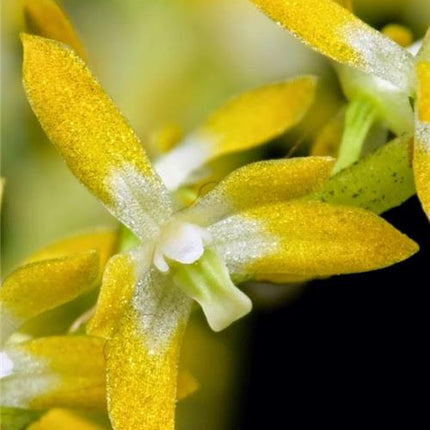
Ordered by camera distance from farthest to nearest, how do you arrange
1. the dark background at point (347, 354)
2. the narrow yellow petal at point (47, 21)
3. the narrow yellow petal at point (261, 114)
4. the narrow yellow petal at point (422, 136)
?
the dark background at point (347, 354) < the narrow yellow petal at point (261, 114) < the narrow yellow petal at point (47, 21) < the narrow yellow petal at point (422, 136)

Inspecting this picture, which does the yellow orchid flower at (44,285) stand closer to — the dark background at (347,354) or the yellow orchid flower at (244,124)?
the yellow orchid flower at (244,124)

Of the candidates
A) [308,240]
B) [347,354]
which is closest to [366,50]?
[308,240]

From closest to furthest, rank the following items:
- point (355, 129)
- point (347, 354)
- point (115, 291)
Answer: point (115, 291) → point (355, 129) → point (347, 354)

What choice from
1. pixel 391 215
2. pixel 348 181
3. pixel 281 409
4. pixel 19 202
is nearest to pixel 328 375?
pixel 281 409

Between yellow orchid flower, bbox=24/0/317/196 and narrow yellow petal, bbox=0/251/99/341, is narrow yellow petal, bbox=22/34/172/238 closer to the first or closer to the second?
narrow yellow petal, bbox=0/251/99/341

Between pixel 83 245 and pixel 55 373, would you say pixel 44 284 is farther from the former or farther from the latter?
pixel 83 245

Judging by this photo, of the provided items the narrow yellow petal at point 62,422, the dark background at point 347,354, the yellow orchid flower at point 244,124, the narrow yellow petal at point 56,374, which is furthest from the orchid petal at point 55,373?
the dark background at point 347,354

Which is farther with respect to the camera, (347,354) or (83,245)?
(347,354)
